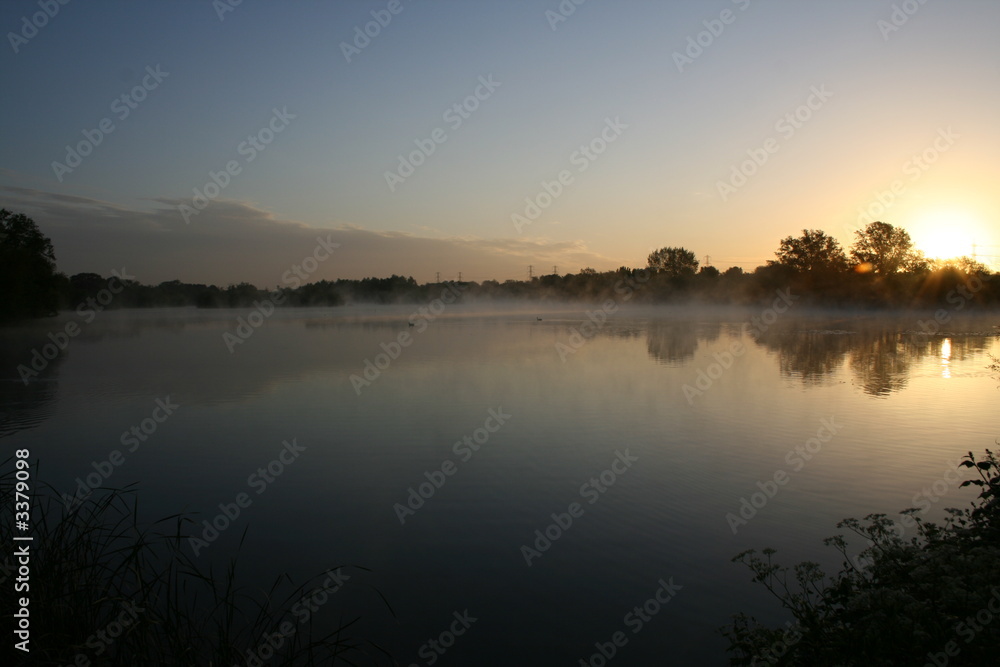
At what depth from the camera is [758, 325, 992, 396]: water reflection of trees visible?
16891 millimetres

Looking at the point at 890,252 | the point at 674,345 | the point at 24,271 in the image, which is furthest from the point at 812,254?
the point at 24,271

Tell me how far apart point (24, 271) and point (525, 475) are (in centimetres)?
4179

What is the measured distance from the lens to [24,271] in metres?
37.7

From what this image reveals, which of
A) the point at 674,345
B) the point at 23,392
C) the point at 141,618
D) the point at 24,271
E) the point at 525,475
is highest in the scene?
the point at 24,271

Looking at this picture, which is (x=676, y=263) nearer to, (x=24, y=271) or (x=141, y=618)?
(x=24, y=271)

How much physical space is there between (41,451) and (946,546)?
37.6 ft

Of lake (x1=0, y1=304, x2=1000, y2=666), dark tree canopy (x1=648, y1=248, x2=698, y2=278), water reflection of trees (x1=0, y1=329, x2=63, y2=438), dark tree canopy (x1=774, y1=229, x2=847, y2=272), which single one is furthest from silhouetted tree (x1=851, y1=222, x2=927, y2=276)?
water reflection of trees (x1=0, y1=329, x2=63, y2=438)

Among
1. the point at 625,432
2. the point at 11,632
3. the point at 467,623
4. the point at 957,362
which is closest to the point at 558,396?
the point at 625,432

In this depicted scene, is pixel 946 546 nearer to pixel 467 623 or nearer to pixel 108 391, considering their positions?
pixel 467 623

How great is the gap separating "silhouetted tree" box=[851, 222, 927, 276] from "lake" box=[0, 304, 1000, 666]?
6526 centimetres

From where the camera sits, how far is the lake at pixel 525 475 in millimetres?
5074

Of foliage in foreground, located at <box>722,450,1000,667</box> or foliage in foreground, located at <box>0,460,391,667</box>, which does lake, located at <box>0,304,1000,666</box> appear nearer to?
foliage in foreground, located at <box>0,460,391,667</box>

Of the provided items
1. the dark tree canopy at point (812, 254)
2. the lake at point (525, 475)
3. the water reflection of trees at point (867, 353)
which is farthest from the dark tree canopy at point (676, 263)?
the lake at point (525, 475)

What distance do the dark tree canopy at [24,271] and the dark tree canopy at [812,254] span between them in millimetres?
77693
